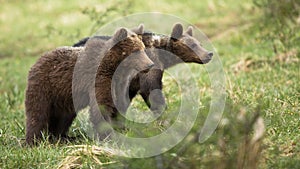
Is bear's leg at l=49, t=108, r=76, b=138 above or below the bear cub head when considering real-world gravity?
below

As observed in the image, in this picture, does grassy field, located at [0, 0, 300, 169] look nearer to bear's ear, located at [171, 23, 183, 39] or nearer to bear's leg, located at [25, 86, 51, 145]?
bear's leg, located at [25, 86, 51, 145]

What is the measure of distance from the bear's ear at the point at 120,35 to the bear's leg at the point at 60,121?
1.09m

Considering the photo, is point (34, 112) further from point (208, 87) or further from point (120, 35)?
point (208, 87)

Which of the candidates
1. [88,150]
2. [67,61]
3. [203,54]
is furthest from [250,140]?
[203,54]

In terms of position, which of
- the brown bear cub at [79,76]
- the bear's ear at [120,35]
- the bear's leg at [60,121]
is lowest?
the bear's leg at [60,121]

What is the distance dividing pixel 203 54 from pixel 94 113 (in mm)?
2143

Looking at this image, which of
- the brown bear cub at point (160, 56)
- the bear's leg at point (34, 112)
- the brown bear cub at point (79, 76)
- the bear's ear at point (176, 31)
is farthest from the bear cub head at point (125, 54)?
the bear's ear at point (176, 31)

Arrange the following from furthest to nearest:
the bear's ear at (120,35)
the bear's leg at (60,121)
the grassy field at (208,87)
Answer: the bear's leg at (60,121) < the bear's ear at (120,35) < the grassy field at (208,87)

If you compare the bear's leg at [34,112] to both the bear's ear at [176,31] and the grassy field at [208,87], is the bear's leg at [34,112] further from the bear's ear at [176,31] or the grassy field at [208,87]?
the bear's ear at [176,31]

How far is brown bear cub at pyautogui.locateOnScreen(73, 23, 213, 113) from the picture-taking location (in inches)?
307

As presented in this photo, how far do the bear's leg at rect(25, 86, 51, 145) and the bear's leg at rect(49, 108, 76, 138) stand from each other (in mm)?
273

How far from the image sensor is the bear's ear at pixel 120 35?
714 centimetres

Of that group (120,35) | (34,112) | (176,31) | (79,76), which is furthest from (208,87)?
(34,112)

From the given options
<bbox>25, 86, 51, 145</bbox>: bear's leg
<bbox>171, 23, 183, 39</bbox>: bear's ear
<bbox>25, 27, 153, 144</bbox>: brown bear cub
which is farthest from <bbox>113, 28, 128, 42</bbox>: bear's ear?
<bbox>171, 23, 183, 39</bbox>: bear's ear
